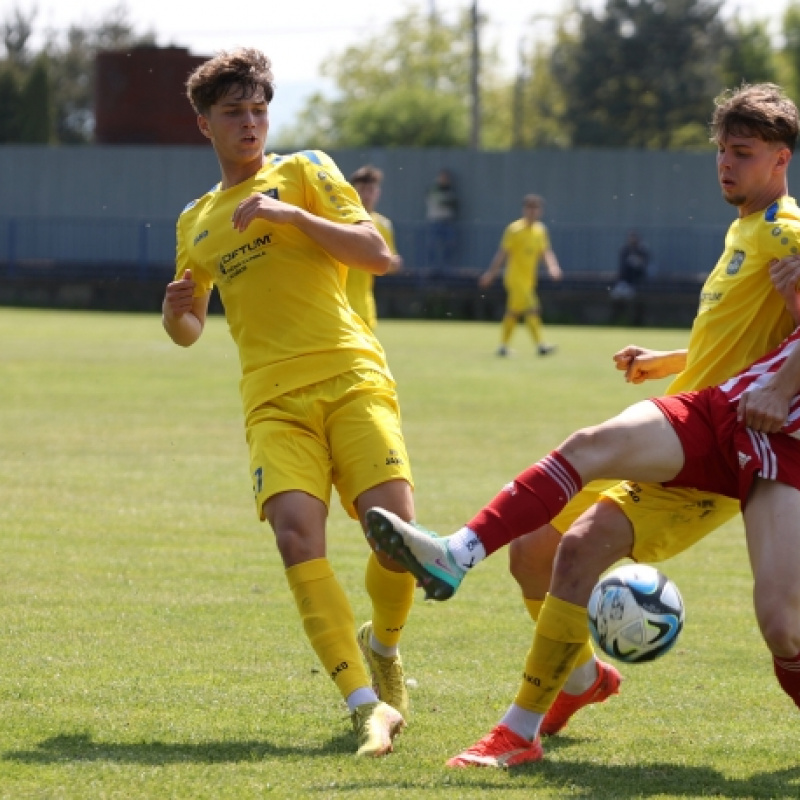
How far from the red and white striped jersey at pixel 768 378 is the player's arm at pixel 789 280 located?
8 cm

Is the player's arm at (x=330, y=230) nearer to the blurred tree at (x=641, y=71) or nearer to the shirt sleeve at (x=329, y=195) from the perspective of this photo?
the shirt sleeve at (x=329, y=195)

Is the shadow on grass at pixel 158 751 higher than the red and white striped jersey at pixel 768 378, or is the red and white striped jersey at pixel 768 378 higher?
the red and white striped jersey at pixel 768 378

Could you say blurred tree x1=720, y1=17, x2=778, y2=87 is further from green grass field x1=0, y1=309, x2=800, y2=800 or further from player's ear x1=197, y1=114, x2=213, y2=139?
A: player's ear x1=197, y1=114, x2=213, y2=139

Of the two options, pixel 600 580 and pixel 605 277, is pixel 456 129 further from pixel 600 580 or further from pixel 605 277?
pixel 600 580

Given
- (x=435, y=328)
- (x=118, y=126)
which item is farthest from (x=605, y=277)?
(x=118, y=126)

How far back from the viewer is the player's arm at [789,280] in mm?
5098

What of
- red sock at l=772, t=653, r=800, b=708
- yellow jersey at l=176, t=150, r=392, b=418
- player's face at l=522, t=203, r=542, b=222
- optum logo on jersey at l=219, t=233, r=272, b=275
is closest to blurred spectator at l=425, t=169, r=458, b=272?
player's face at l=522, t=203, r=542, b=222

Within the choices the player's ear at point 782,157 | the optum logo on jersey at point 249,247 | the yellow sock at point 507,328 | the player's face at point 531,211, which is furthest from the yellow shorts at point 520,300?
the player's ear at point 782,157

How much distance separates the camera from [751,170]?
5.34m

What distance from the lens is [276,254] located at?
5738mm

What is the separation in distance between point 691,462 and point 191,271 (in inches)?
81.8

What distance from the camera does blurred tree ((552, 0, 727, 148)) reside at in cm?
5984

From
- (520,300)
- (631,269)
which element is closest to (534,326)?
(520,300)

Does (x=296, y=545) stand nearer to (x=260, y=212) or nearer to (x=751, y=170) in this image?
(x=260, y=212)
